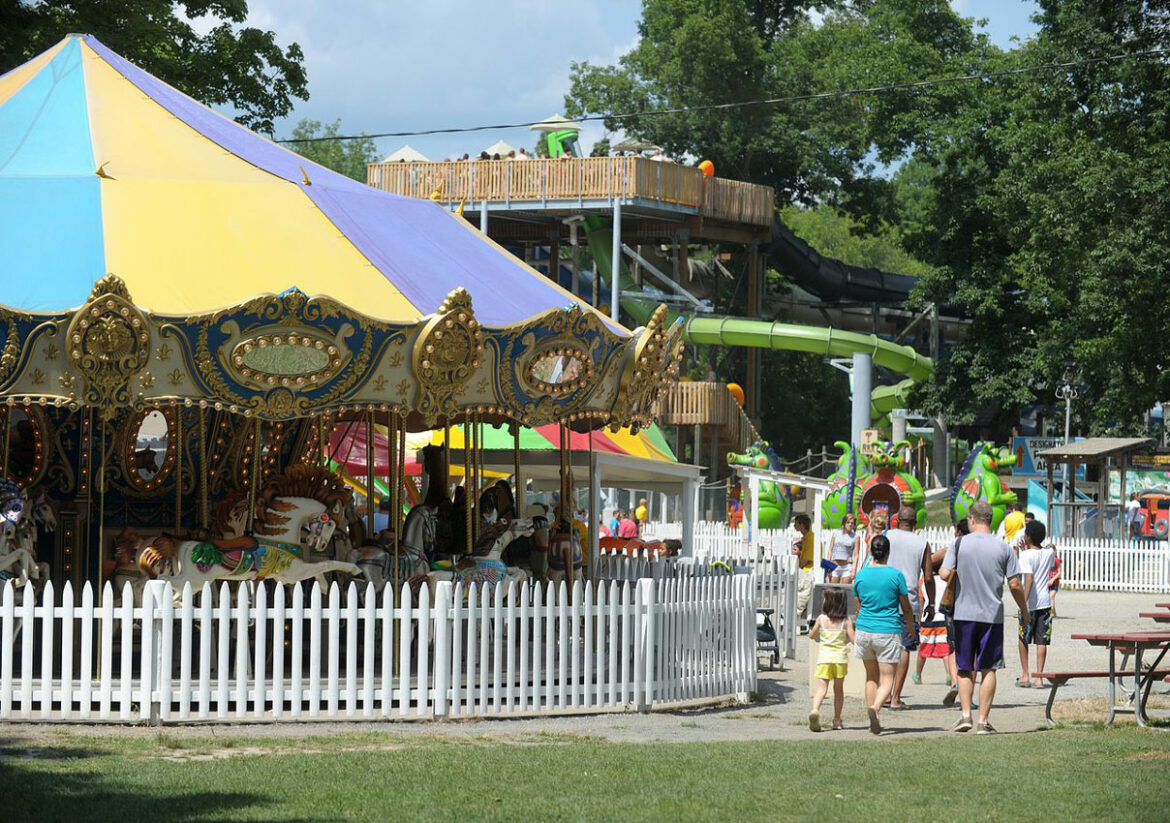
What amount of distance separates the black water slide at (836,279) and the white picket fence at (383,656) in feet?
132

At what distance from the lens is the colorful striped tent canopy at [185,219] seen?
13.7 meters

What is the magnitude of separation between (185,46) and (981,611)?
21.4m

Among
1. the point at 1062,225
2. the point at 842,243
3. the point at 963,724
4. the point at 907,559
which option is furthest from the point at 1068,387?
the point at 842,243

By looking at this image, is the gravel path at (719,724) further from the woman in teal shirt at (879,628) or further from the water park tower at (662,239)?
the water park tower at (662,239)

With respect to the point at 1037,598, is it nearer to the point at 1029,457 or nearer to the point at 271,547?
the point at 271,547

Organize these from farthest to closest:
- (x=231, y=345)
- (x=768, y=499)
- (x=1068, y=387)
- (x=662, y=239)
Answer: (x=662, y=239), (x=1068, y=387), (x=768, y=499), (x=231, y=345)

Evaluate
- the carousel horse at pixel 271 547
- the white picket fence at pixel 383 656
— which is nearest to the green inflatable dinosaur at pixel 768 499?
the white picket fence at pixel 383 656

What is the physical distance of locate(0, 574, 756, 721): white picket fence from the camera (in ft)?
39.1

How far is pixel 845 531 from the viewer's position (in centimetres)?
2042

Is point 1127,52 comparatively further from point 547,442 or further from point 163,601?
point 163,601

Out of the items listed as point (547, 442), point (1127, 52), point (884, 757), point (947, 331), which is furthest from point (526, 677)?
point (947, 331)

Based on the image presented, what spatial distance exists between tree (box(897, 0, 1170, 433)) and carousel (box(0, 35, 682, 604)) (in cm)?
1944

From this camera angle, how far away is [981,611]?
40.5 feet

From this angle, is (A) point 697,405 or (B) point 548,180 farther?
(A) point 697,405
